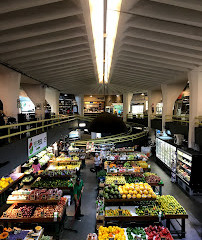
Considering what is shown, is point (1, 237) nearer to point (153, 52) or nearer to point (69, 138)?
point (153, 52)

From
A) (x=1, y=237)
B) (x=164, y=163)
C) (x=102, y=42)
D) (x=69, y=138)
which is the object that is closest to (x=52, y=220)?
(x=1, y=237)

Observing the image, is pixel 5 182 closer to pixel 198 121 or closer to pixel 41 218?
pixel 41 218

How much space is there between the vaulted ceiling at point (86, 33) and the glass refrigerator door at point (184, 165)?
14.6 feet

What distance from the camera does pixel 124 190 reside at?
18.7ft

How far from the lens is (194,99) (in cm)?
902

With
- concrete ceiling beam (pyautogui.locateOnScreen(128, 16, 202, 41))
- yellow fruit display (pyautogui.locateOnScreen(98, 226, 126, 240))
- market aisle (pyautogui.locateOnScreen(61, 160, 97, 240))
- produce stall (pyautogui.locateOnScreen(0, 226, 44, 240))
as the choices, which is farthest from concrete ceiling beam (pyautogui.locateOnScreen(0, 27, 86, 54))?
market aisle (pyautogui.locateOnScreen(61, 160, 97, 240))

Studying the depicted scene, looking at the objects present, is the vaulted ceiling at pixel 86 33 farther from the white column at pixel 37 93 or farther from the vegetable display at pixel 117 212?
the vegetable display at pixel 117 212

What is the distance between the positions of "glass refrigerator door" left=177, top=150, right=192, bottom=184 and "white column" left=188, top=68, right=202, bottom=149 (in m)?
0.74

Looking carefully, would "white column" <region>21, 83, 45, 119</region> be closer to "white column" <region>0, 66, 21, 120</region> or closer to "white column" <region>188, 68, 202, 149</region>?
"white column" <region>0, 66, 21, 120</region>

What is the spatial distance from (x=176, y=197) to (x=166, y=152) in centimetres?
424

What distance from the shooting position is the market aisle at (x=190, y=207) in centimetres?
586

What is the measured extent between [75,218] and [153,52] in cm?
725

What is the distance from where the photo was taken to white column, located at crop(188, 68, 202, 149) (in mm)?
8719

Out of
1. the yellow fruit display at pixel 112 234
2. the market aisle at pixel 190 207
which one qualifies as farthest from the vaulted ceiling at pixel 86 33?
the market aisle at pixel 190 207
